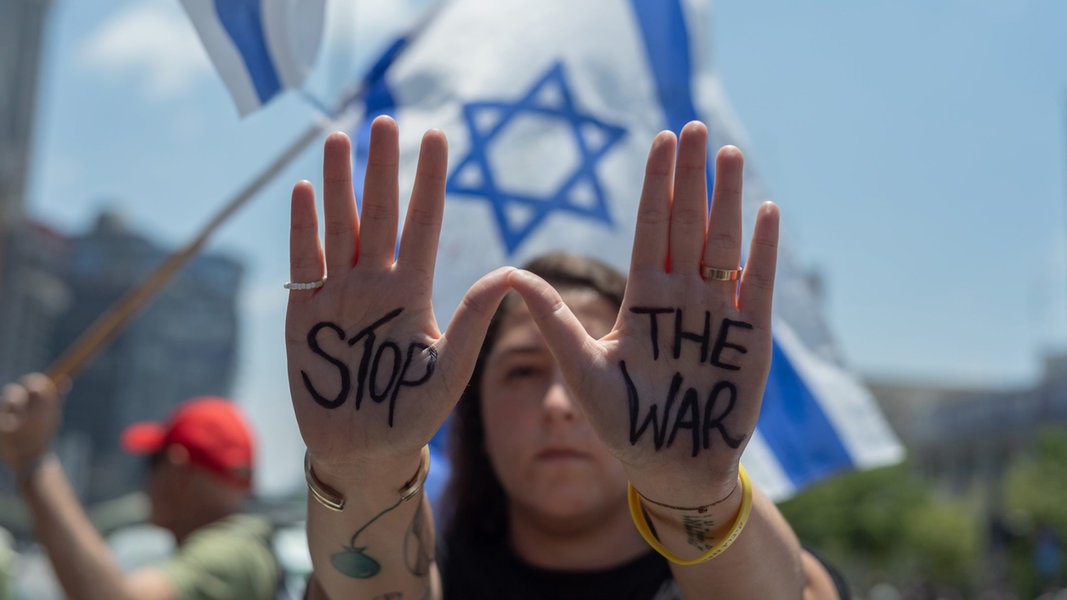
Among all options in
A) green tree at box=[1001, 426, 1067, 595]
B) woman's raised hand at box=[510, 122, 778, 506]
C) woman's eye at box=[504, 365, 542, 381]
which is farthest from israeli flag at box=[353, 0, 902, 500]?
green tree at box=[1001, 426, 1067, 595]

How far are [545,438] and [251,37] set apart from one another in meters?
1.31

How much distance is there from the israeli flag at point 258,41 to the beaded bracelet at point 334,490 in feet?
4.18

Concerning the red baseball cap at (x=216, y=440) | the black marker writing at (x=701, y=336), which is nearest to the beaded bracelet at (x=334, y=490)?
the black marker writing at (x=701, y=336)

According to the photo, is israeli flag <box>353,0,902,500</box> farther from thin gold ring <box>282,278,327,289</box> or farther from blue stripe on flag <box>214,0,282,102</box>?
thin gold ring <box>282,278,327,289</box>

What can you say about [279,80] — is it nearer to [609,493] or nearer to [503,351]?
[503,351]

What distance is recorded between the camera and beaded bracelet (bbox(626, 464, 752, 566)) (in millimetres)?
1529

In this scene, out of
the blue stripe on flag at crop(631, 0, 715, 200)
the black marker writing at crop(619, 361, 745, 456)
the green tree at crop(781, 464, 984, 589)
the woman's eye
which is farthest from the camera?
the green tree at crop(781, 464, 984, 589)

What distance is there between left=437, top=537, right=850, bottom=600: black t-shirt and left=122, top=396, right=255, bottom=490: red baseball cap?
4.44 ft

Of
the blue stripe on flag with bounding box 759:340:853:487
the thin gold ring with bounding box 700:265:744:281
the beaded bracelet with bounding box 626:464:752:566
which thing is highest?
the thin gold ring with bounding box 700:265:744:281

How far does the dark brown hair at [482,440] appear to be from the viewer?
2230 mm

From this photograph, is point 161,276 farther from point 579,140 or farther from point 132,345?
point 132,345

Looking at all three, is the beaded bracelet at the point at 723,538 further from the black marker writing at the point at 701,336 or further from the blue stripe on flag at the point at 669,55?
the blue stripe on flag at the point at 669,55

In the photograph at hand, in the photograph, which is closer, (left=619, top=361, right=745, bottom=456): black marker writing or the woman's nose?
(left=619, top=361, right=745, bottom=456): black marker writing

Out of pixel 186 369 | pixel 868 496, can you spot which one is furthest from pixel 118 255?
pixel 868 496
